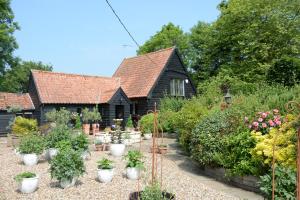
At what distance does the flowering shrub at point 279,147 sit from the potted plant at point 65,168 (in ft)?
14.6

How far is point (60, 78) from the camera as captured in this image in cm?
2494

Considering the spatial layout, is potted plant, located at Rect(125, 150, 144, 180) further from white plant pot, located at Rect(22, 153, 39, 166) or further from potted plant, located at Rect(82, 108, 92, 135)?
potted plant, located at Rect(82, 108, 92, 135)

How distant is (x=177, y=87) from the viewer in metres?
28.2

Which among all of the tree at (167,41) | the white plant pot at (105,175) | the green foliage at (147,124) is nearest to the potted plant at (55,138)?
the white plant pot at (105,175)

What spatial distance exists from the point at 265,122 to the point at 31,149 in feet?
25.3

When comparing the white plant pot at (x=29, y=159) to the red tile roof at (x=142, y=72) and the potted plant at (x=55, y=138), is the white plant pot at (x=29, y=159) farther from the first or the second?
the red tile roof at (x=142, y=72)

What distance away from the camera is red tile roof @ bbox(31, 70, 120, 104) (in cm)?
2294

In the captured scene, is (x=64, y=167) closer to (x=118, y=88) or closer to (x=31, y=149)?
(x=31, y=149)

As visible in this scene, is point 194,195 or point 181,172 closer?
point 194,195

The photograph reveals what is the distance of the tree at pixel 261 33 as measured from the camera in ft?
85.8

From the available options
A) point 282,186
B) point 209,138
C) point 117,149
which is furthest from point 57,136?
point 282,186

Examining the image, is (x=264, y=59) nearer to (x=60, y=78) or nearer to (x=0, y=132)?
(x=60, y=78)

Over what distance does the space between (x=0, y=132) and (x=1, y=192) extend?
57.0ft

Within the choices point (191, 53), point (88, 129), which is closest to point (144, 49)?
point (191, 53)
